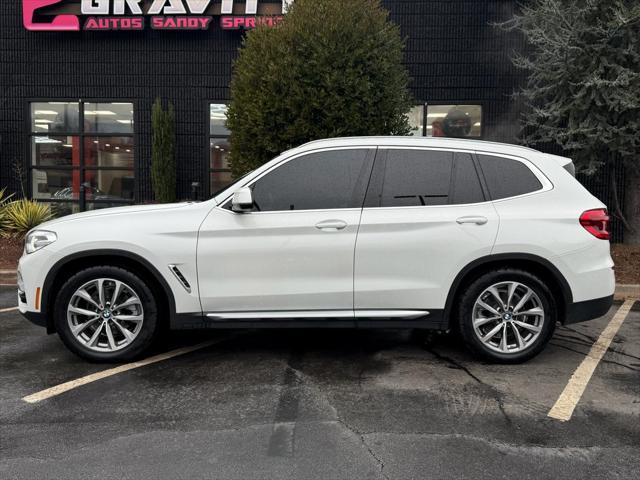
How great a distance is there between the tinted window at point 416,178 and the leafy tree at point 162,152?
830cm

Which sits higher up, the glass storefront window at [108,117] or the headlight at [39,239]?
the glass storefront window at [108,117]

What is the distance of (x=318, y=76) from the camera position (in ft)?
25.9

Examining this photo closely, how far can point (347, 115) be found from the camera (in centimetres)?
800

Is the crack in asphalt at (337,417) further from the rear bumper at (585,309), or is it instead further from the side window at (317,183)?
the rear bumper at (585,309)

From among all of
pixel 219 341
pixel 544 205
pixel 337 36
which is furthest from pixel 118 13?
pixel 544 205

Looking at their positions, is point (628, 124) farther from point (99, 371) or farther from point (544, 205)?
point (99, 371)

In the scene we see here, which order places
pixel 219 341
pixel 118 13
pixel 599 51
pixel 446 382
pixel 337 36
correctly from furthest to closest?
pixel 118 13 < pixel 599 51 < pixel 337 36 < pixel 219 341 < pixel 446 382

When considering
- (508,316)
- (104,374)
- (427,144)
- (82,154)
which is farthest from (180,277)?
(82,154)

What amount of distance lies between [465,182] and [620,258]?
6.16 m

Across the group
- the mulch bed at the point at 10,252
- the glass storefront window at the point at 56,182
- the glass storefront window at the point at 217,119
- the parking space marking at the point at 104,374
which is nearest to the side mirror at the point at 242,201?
the parking space marking at the point at 104,374

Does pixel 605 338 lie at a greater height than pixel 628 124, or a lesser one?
lesser

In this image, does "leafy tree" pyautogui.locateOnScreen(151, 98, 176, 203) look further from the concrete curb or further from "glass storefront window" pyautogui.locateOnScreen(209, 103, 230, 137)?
the concrete curb

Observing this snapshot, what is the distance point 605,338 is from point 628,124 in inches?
189

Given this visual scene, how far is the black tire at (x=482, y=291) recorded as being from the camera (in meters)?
4.61
